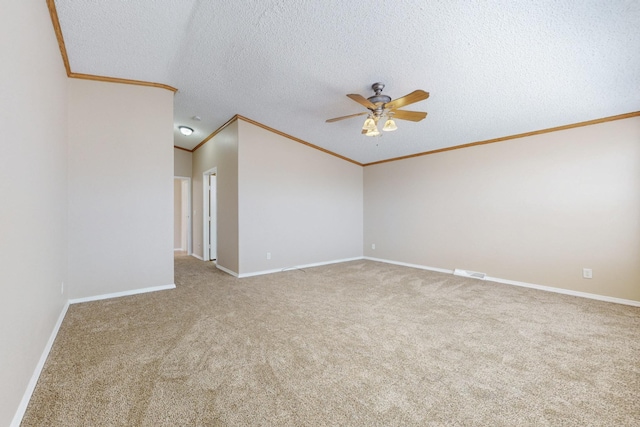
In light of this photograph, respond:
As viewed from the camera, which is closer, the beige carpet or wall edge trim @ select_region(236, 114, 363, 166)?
the beige carpet

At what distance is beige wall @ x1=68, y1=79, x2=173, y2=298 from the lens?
3271 millimetres

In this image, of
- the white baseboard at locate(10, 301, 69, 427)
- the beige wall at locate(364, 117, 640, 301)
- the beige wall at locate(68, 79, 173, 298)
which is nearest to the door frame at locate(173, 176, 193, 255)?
the beige wall at locate(68, 79, 173, 298)

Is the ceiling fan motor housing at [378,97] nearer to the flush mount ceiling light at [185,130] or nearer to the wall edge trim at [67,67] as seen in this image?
the wall edge trim at [67,67]

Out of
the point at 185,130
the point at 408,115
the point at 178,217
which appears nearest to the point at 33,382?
the point at 408,115

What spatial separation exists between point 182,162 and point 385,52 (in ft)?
19.1

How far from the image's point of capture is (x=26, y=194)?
1.67m

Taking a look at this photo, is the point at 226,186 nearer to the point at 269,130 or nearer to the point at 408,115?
the point at 269,130

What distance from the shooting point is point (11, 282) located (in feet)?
4.60

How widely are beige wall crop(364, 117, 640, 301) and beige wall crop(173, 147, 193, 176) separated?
5165 millimetres

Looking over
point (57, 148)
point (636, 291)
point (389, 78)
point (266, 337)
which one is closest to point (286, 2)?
point (389, 78)

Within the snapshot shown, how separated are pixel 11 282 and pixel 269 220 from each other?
141 inches

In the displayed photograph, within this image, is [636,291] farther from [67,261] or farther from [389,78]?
[67,261]

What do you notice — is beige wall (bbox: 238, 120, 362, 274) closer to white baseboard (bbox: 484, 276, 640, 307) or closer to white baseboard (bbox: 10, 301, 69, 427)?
white baseboard (bbox: 10, 301, 69, 427)

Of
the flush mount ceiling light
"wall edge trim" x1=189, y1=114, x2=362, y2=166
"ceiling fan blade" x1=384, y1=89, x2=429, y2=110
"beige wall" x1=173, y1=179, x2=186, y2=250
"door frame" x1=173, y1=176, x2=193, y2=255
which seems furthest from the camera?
"beige wall" x1=173, y1=179, x2=186, y2=250
